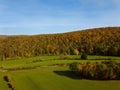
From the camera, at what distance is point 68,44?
113625 millimetres

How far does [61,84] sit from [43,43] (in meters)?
62.4

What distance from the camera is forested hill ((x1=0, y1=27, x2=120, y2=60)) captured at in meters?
102

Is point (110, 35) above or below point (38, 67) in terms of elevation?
above

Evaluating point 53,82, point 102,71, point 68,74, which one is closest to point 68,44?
point 68,74

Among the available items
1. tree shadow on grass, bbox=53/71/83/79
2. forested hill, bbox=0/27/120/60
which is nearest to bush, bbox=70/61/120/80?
tree shadow on grass, bbox=53/71/83/79

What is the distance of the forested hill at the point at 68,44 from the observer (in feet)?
335

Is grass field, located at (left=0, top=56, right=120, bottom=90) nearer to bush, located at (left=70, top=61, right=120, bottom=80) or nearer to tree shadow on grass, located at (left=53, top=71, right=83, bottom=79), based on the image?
tree shadow on grass, located at (left=53, top=71, right=83, bottom=79)

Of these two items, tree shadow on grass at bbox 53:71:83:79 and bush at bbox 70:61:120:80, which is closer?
bush at bbox 70:61:120:80

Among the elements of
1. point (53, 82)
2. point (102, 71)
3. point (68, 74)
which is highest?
point (102, 71)

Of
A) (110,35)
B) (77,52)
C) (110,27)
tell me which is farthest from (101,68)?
(110,27)

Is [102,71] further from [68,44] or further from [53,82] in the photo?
[68,44]

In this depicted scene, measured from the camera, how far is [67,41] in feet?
384

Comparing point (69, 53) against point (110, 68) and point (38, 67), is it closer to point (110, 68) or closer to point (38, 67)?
point (38, 67)

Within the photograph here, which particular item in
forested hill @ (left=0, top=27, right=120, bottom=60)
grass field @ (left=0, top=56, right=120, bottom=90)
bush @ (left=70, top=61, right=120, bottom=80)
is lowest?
grass field @ (left=0, top=56, right=120, bottom=90)
